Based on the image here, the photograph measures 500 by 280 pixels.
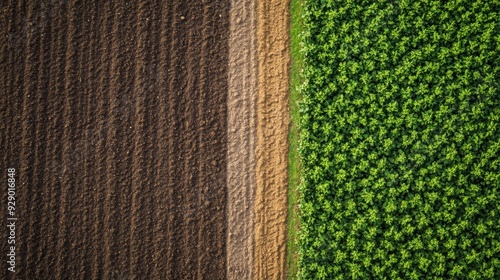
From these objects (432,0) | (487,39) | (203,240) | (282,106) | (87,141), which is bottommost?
(203,240)

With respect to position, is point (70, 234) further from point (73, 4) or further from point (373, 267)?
point (373, 267)

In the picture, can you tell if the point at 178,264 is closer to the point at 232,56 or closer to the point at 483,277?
the point at 232,56

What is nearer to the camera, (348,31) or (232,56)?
(348,31)

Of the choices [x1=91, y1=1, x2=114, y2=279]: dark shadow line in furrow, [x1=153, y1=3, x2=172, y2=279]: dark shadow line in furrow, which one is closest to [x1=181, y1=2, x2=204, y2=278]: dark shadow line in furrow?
[x1=153, y1=3, x2=172, y2=279]: dark shadow line in furrow

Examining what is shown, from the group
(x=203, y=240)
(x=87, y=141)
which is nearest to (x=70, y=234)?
(x=87, y=141)

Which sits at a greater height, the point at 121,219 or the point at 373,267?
the point at 121,219

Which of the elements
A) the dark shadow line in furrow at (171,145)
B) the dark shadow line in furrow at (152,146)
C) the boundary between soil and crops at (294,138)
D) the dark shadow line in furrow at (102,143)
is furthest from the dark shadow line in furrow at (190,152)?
the boundary between soil and crops at (294,138)

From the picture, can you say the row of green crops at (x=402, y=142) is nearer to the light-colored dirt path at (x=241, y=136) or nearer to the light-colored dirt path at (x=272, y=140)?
the light-colored dirt path at (x=272, y=140)
